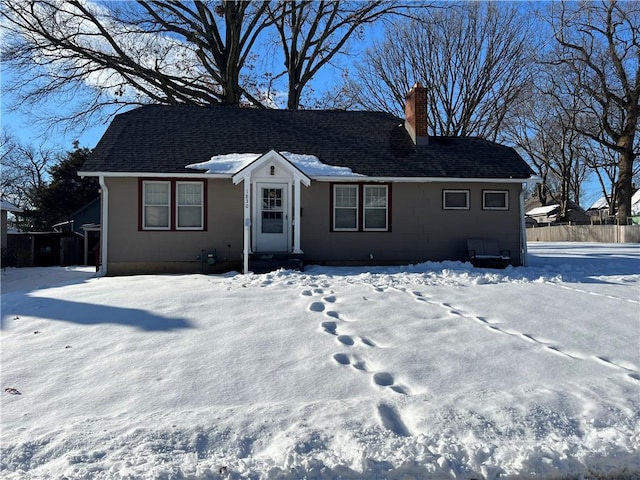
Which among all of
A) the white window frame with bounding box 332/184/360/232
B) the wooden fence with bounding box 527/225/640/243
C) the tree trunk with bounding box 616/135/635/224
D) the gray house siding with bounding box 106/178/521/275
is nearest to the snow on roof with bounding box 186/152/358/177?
the gray house siding with bounding box 106/178/521/275

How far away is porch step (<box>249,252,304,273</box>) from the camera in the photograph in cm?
1210

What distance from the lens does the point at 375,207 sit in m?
13.8

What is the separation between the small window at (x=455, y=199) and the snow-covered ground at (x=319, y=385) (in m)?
5.49

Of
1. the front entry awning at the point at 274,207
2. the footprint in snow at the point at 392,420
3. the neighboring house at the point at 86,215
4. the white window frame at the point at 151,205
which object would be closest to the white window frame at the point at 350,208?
the front entry awning at the point at 274,207

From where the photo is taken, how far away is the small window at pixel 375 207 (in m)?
13.7

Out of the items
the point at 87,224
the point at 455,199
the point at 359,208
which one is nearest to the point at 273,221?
the point at 359,208

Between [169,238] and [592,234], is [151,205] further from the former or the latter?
[592,234]

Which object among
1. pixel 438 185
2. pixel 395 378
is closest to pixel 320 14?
pixel 438 185

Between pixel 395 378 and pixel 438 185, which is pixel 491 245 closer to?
pixel 438 185

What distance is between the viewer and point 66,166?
32531mm

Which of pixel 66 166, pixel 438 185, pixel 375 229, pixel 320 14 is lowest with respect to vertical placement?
pixel 375 229

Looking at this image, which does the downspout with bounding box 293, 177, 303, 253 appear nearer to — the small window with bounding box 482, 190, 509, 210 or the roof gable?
the roof gable

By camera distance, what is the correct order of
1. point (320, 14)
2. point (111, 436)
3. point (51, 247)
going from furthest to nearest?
→ point (320, 14) < point (51, 247) < point (111, 436)

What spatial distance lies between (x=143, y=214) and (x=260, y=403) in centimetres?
972
